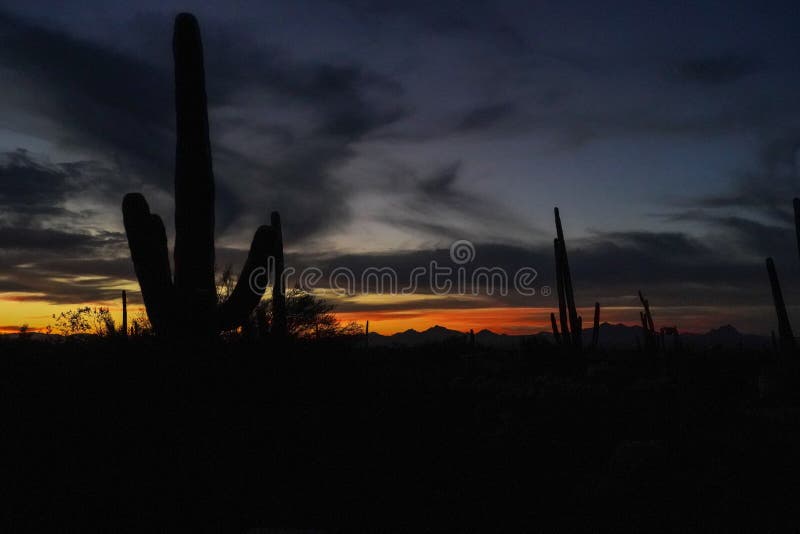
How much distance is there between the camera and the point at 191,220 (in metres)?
Result: 11.7

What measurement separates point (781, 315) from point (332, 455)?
1745 cm

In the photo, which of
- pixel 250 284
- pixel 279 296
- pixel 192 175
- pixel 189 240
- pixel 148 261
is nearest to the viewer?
pixel 148 261

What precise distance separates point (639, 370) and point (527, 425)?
13.4 metres

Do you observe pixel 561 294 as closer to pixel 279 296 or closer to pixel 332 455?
pixel 279 296

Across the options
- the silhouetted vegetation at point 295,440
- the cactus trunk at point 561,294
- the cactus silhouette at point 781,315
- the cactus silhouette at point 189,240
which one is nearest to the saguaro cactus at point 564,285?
the cactus trunk at point 561,294

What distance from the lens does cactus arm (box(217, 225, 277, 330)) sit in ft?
36.1

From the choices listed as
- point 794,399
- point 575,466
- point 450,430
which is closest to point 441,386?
point 450,430

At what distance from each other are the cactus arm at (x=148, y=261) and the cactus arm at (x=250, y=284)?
87cm

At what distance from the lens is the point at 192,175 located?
1190 cm

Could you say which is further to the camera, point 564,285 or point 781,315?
point 564,285

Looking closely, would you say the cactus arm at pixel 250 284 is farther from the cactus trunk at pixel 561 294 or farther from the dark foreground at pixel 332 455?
the cactus trunk at pixel 561 294

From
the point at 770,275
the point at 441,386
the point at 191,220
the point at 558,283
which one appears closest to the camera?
the point at 191,220

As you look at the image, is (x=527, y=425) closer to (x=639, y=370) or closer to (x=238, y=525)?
(x=238, y=525)

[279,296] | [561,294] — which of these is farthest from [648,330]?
[279,296]
